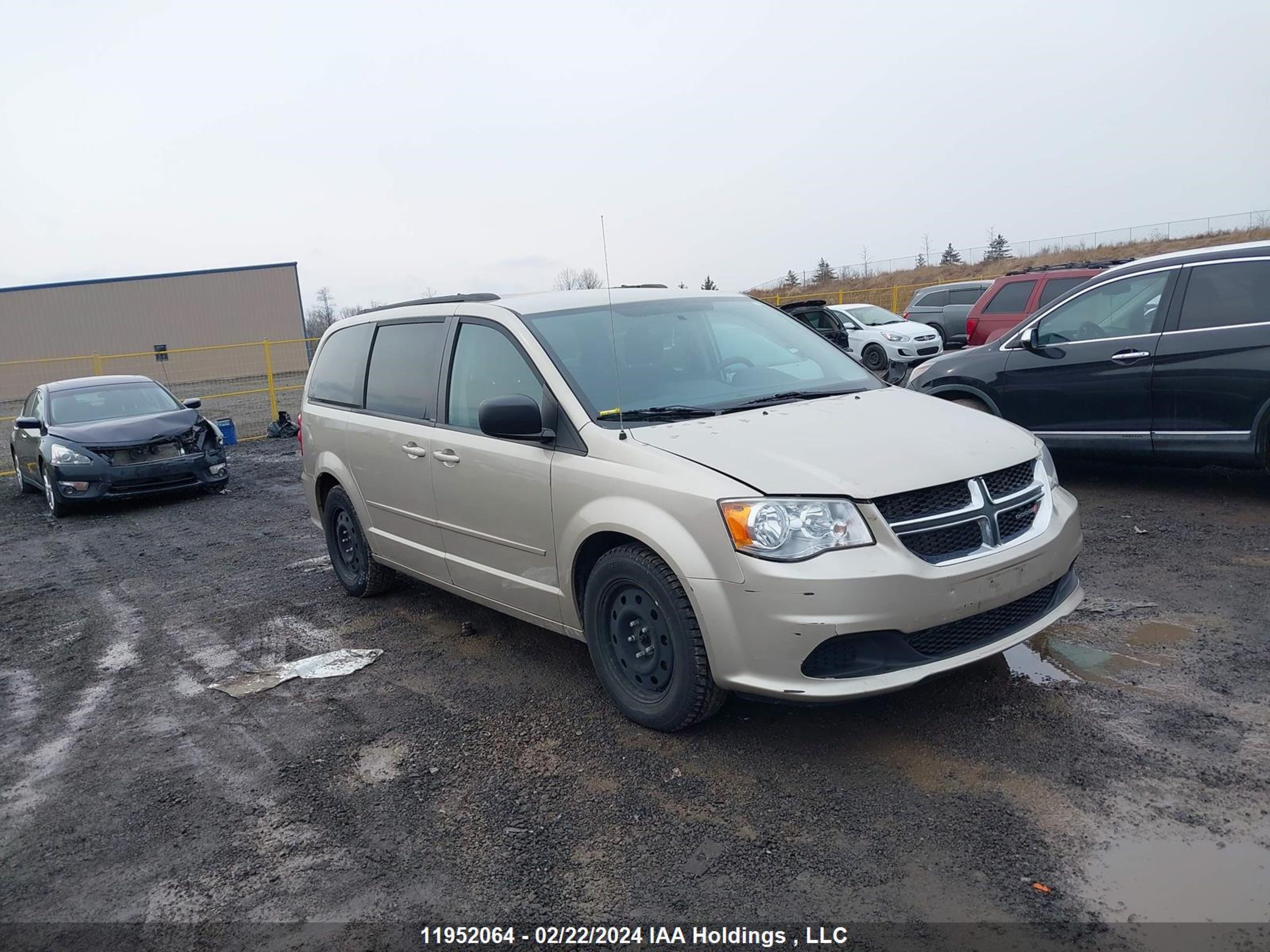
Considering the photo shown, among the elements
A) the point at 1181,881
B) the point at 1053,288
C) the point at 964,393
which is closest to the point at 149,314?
the point at 1053,288

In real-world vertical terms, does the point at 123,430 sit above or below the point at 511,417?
below

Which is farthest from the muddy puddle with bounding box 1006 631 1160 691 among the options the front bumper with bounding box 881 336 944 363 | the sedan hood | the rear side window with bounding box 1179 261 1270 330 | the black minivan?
the front bumper with bounding box 881 336 944 363

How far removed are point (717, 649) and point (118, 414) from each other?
10.3m

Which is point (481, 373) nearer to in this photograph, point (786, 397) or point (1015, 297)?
point (786, 397)

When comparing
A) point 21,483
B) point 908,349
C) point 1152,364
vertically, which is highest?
point 1152,364

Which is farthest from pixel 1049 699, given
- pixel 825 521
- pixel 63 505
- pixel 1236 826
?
pixel 63 505

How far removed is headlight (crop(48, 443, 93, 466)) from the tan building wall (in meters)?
24.3

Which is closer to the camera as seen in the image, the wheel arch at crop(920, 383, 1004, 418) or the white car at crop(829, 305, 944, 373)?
the wheel arch at crop(920, 383, 1004, 418)

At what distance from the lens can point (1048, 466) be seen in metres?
4.11

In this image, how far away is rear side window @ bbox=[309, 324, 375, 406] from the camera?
590 cm

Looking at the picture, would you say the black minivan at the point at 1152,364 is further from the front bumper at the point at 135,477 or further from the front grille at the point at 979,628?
the front bumper at the point at 135,477

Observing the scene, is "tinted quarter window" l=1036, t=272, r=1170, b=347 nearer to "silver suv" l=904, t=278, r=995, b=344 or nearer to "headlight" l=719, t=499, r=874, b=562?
"headlight" l=719, t=499, r=874, b=562

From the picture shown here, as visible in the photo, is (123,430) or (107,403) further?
(107,403)

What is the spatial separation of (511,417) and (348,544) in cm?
275
